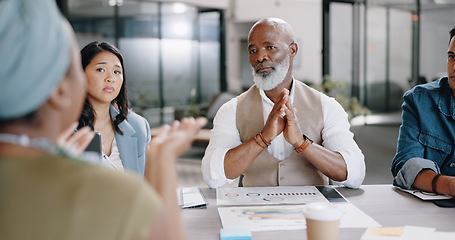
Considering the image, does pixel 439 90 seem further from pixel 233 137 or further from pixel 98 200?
pixel 98 200

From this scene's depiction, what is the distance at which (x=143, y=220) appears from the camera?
30.4 inches

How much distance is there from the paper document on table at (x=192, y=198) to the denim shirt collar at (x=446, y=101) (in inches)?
49.0

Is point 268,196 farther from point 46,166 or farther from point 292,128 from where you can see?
point 46,166

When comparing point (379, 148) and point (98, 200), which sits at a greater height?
point (98, 200)

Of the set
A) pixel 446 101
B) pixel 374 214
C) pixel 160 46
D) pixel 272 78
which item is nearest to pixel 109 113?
pixel 272 78

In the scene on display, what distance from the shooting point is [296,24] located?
11.4m

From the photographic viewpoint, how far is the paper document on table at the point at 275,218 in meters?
1.60

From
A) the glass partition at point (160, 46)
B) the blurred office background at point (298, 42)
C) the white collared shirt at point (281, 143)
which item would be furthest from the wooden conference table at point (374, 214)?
the glass partition at point (160, 46)

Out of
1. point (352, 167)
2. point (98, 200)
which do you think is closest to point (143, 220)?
point (98, 200)

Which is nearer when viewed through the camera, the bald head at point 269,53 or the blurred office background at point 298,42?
the bald head at point 269,53

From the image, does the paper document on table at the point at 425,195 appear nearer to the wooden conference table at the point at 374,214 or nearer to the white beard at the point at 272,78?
the wooden conference table at the point at 374,214

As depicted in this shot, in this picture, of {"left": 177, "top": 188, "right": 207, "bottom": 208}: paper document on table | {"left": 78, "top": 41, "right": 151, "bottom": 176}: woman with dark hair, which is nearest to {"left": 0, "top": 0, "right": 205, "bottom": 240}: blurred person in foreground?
{"left": 177, "top": 188, "right": 207, "bottom": 208}: paper document on table

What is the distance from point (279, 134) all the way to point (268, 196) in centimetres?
43

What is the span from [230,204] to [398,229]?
0.65 meters
